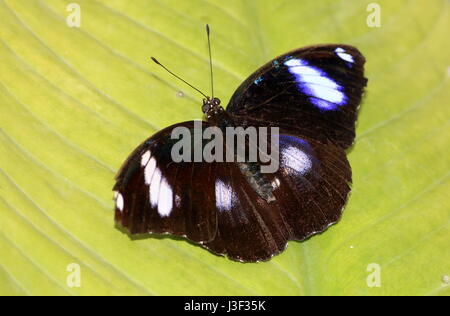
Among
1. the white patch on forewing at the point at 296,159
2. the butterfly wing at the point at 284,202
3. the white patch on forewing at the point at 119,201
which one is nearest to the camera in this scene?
the white patch on forewing at the point at 119,201

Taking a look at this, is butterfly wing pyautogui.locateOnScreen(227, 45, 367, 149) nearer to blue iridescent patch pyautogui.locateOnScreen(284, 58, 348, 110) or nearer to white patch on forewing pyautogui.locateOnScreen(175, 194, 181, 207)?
blue iridescent patch pyautogui.locateOnScreen(284, 58, 348, 110)

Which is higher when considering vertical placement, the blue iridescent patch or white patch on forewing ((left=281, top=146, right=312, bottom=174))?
the blue iridescent patch

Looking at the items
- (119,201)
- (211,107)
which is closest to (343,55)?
(211,107)

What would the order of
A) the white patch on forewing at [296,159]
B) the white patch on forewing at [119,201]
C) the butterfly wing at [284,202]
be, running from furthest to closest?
the white patch on forewing at [296,159] → the butterfly wing at [284,202] → the white patch on forewing at [119,201]

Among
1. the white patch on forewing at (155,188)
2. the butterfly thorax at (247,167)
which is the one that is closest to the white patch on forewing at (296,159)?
the butterfly thorax at (247,167)

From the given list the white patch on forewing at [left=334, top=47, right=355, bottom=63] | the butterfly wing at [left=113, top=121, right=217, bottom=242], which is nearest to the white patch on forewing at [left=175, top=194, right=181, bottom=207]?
the butterfly wing at [left=113, top=121, right=217, bottom=242]

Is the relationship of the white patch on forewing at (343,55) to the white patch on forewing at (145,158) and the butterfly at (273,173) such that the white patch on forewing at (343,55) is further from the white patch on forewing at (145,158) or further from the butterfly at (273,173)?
the white patch on forewing at (145,158)
